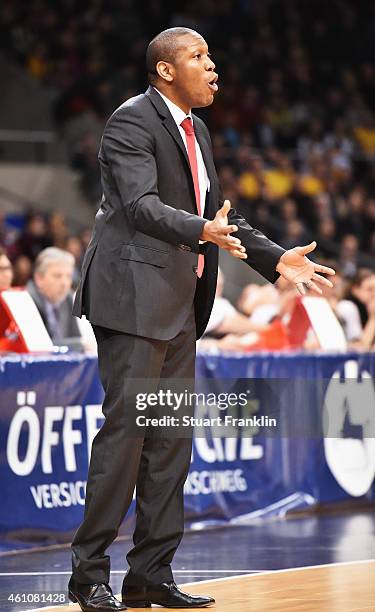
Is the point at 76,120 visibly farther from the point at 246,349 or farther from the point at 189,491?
the point at 189,491

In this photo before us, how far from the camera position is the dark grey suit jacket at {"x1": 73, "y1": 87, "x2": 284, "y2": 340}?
15.0ft

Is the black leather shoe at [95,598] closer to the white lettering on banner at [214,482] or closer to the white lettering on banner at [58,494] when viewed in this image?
the white lettering on banner at [58,494]

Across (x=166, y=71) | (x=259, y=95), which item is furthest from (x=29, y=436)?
(x=259, y=95)

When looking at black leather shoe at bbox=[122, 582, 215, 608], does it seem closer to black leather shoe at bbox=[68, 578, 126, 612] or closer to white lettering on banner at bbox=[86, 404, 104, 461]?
black leather shoe at bbox=[68, 578, 126, 612]

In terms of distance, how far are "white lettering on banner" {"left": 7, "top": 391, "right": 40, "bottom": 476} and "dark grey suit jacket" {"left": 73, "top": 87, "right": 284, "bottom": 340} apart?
1957mm


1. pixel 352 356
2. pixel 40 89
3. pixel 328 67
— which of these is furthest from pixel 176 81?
pixel 328 67

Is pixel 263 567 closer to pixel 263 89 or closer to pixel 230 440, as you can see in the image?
pixel 230 440

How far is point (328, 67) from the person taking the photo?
19031 mm

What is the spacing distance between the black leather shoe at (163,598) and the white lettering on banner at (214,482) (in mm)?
2596

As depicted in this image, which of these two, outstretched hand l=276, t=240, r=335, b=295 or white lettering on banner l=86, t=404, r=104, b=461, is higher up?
outstretched hand l=276, t=240, r=335, b=295

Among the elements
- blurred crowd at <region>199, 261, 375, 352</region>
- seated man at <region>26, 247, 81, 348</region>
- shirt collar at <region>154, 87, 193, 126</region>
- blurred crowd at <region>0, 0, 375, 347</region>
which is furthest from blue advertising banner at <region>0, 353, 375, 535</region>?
blurred crowd at <region>0, 0, 375, 347</region>

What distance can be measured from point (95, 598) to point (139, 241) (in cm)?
127

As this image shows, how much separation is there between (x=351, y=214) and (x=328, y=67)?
402 centimetres

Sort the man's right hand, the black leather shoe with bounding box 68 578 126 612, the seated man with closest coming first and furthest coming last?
the man's right hand
the black leather shoe with bounding box 68 578 126 612
the seated man
